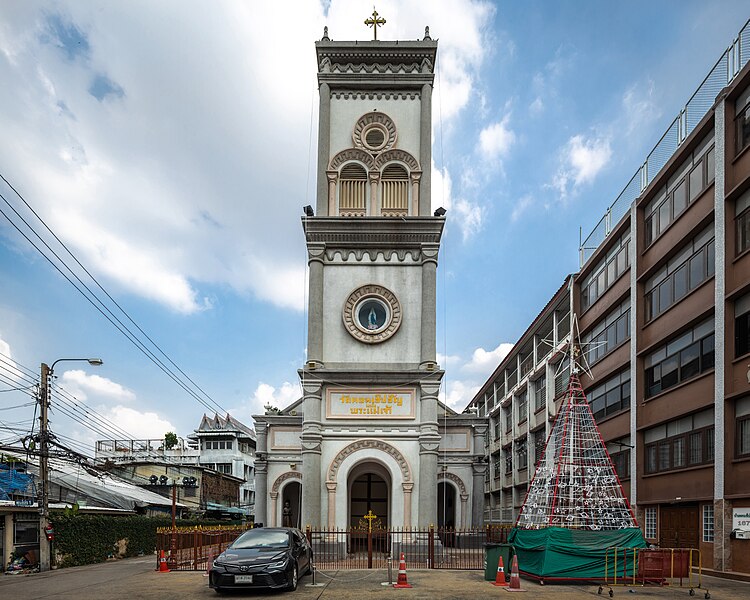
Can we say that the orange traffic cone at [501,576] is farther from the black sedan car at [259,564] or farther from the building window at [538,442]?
the building window at [538,442]

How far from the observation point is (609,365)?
3794 cm

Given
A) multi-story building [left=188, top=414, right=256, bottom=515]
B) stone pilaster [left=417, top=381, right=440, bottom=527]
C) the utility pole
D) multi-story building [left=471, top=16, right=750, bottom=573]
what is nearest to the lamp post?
the utility pole

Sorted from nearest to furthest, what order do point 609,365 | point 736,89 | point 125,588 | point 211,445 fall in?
point 125,588, point 736,89, point 609,365, point 211,445

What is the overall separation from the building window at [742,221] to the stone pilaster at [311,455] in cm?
1640

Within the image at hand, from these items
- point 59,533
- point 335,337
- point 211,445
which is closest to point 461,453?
point 335,337

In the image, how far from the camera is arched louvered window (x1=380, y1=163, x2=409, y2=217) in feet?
110

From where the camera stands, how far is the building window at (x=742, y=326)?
78.6ft

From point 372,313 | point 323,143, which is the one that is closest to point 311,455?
point 372,313

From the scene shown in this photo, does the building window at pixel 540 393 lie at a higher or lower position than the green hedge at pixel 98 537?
higher

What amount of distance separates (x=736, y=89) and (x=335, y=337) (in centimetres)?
1745

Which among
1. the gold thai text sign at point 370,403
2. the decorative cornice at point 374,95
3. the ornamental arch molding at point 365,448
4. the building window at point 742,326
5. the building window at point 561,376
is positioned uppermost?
the decorative cornice at point 374,95


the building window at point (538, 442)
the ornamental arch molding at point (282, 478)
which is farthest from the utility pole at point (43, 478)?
the building window at point (538, 442)

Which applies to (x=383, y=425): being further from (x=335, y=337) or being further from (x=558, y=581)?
(x=558, y=581)

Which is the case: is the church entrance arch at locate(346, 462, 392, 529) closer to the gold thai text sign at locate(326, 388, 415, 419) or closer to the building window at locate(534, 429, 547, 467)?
the gold thai text sign at locate(326, 388, 415, 419)
